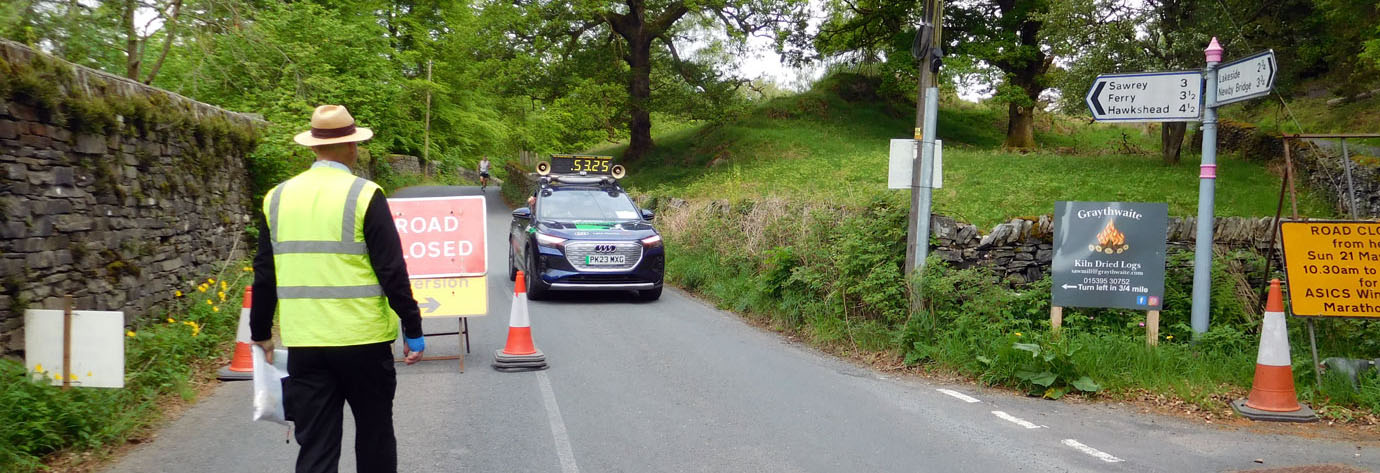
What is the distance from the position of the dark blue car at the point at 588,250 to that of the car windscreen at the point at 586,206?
0.02 metres

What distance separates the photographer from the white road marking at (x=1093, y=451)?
18.7 ft

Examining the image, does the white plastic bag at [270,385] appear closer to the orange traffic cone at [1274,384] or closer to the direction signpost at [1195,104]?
the orange traffic cone at [1274,384]

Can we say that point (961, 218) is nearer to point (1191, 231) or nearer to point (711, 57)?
point (1191, 231)

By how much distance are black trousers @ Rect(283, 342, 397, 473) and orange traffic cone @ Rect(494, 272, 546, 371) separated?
14.2 ft

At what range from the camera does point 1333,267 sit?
7324mm

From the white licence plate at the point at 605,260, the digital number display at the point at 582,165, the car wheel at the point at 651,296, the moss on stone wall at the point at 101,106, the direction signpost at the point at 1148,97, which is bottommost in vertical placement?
→ the car wheel at the point at 651,296

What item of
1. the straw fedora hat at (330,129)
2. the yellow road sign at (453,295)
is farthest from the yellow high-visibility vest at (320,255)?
the yellow road sign at (453,295)

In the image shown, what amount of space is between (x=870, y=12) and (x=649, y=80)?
863cm

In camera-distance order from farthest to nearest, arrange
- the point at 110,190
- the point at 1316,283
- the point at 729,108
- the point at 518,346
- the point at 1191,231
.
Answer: the point at 729,108 < the point at 1191,231 < the point at 518,346 < the point at 110,190 < the point at 1316,283

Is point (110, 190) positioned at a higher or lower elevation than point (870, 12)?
lower

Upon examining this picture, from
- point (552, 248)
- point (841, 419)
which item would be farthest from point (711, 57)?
point (841, 419)

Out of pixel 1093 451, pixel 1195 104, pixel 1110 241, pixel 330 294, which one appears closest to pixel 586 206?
pixel 1110 241

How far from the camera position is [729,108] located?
105 ft

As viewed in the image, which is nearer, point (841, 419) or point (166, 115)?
point (841, 419)
